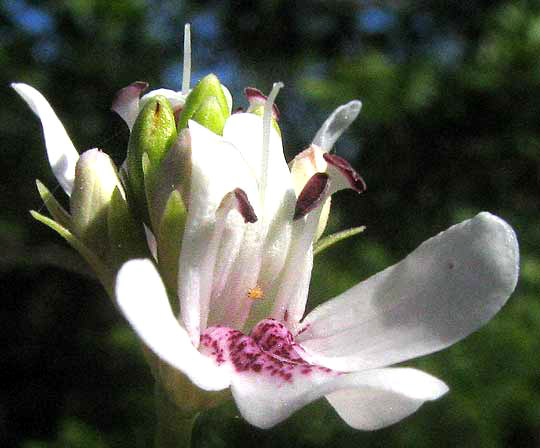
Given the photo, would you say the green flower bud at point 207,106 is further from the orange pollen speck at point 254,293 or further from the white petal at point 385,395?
the white petal at point 385,395

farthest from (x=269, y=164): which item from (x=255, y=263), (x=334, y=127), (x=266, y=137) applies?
(x=334, y=127)

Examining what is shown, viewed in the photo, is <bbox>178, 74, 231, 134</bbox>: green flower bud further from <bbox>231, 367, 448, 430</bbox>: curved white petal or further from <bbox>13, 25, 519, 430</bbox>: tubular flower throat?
<bbox>231, 367, 448, 430</bbox>: curved white petal

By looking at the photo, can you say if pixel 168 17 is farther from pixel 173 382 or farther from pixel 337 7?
pixel 173 382

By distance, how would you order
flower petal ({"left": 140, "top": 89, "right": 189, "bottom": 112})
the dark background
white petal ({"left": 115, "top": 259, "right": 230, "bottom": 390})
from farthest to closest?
the dark background, flower petal ({"left": 140, "top": 89, "right": 189, "bottom": 112}), white petal ({"left": 115, "top": 259, "right": 230, "bottom": 390})

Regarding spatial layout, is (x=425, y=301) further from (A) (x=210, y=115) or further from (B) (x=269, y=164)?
(A) (x=210, y=115)

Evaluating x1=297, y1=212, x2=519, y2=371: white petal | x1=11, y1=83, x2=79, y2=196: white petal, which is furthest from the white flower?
x1=11, y1=83, x2=79, y2=196: white petal

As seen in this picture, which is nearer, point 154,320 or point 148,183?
point 154,320
